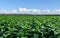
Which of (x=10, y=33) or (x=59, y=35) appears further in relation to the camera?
(x=10, y=33)

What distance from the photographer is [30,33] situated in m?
4.81

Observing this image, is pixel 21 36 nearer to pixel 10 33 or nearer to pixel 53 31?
pixel 10 33

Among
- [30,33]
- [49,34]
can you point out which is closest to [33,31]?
[30,33]

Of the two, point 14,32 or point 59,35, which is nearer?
point 59,35

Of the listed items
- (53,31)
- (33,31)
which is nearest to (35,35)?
(33,31)

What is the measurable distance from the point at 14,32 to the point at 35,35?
0.64 meters

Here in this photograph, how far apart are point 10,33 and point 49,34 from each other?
986 millimetres

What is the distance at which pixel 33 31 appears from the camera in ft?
15.5

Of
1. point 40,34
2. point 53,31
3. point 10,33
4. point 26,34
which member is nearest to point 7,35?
point 10,33

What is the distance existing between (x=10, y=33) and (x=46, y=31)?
3.06ft

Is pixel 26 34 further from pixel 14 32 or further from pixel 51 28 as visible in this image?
pixel 51 28

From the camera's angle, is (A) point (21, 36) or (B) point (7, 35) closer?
(A) point (21, 36)

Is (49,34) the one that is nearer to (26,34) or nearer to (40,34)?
(40,34)

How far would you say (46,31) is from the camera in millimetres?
5066
